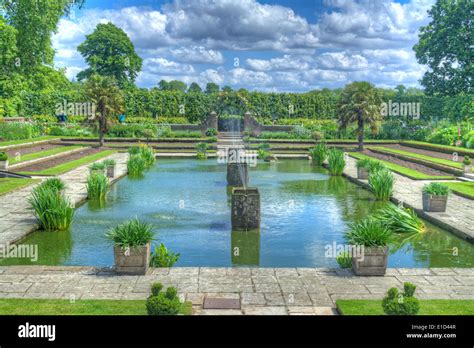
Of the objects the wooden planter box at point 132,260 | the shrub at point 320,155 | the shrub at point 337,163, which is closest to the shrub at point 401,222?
the wooden planter box at point 132,260

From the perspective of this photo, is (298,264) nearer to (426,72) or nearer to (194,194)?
(194,194)

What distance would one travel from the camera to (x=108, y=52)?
6888 centimetres

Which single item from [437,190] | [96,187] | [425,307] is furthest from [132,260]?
[437,190]

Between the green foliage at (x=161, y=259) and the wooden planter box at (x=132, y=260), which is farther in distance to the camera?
the green foliage at (x=161, y=259)

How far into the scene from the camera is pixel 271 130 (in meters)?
53.8

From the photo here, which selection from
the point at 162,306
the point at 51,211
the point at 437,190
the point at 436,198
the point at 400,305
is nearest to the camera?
the point at 162,306

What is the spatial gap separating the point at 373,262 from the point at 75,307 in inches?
212

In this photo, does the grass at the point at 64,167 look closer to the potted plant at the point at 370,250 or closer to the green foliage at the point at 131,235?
the green foliage at the point at 131,235

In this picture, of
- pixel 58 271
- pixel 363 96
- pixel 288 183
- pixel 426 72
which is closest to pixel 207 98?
pixel 426 72

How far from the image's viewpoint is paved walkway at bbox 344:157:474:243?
13422 mm

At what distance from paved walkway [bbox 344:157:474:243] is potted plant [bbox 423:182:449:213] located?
0.24m

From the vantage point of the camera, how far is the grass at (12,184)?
1836 cm

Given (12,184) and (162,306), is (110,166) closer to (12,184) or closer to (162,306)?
(12,184)

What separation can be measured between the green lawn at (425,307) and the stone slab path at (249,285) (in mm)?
282
